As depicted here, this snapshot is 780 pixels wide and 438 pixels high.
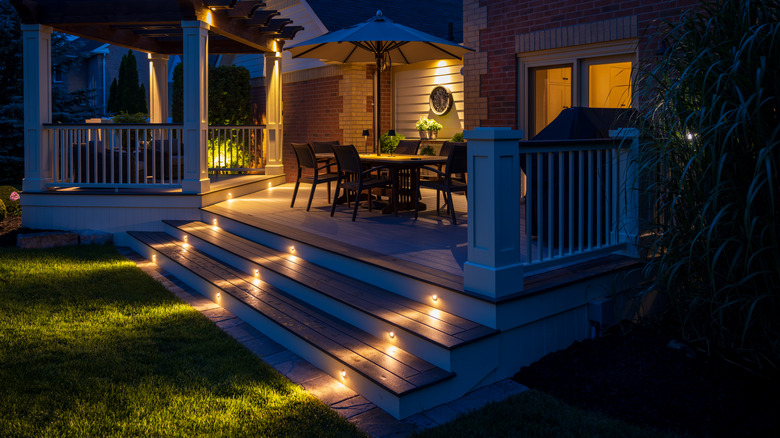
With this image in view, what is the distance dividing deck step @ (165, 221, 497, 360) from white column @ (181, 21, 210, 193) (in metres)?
2.11

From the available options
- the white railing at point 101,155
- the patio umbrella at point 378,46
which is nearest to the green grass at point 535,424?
the patio umbrella at point 378,46

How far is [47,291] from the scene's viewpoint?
5.66m

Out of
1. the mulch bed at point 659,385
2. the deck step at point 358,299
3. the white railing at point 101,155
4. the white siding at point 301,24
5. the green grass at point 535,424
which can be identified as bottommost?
Answer: the green grass at point 535,424

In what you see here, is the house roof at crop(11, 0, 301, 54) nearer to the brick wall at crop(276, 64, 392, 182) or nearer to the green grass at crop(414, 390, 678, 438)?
the brick wall at crop(276, 64, 392, 182)

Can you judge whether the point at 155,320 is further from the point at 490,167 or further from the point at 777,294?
the point at 777,294

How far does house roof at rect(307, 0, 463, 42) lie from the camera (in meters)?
12.3

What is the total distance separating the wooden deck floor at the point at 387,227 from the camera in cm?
496

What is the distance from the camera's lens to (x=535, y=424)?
3072 millimetres

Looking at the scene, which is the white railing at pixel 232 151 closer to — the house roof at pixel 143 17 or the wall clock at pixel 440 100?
the house roof at pixel 143 17

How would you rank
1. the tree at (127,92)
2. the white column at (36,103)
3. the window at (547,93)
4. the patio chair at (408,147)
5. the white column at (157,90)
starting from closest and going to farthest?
1. the window at (547,93)
2. the white column at (36,103)
3. the patio chair at (408,147)
4. the white column at (157,90)
5. the tree at (127,92)

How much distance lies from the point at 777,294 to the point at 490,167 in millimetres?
1560

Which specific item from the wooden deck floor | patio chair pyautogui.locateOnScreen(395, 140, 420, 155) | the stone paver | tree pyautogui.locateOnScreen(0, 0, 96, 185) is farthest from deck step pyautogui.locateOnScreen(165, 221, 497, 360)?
tree pyautogui.locateOnScreen(0, 0, 96, 185)

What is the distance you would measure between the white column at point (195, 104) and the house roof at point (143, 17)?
223 millimetres

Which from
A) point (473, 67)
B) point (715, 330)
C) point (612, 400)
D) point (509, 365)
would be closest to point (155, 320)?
point (509, 365)
